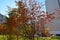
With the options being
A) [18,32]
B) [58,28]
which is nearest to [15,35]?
[18,32]

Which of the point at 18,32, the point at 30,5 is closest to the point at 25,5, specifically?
the point at 30,5

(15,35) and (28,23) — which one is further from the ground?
(28,23)

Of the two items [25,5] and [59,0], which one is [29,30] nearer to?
[25,5]

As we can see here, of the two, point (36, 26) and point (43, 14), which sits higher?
point (43, 14)

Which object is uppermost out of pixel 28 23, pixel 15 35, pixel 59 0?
pixel 59 0

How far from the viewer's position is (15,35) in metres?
12.8

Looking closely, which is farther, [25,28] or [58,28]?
[58,28]

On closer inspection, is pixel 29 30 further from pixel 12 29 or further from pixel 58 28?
pixel 58 28

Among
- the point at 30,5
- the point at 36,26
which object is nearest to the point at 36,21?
the point at 36,26

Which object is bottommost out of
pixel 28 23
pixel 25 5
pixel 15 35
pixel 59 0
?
pixel 15 35

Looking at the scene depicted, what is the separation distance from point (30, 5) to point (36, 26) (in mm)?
1423

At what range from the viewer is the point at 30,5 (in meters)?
12.1

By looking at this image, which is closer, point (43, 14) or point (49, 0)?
point (43, 14)

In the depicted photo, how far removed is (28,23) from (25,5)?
3.88ft
